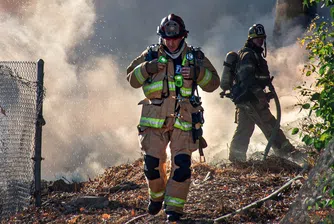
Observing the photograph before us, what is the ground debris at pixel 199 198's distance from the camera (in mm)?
6418

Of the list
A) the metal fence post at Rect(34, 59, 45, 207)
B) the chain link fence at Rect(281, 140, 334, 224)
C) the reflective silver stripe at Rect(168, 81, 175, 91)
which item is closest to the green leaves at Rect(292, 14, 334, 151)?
the chain link fence at Rect(281, 140, 334, 224)

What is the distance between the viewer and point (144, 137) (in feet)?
21.5

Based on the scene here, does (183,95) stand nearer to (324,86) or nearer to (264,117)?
(324,86)

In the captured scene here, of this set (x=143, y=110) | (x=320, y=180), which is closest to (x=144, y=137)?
(x=143, y=110)

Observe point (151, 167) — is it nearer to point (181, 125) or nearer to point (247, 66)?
point (181, 125)

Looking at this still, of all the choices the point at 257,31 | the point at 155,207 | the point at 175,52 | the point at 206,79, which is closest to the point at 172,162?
the point at 155,207

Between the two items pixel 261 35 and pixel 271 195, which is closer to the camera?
pixel 271 195

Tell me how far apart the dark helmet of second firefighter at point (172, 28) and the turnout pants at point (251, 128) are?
3.78 meters

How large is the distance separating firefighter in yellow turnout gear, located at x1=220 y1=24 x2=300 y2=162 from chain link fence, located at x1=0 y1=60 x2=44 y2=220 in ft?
10.4

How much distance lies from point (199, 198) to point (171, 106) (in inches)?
47.1

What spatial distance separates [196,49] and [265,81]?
3707 mm

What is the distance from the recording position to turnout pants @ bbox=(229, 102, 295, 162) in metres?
10.1

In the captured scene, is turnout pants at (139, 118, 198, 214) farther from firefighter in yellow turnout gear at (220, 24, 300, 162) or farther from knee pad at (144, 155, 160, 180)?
firefighter in yellow turnout gear at (220, 24, 300, 162)

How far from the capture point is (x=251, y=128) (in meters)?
10.3
